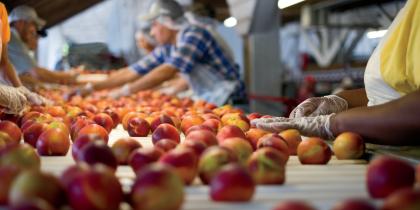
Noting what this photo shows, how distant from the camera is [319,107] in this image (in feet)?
8.94

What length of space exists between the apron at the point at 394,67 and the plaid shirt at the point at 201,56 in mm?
3676

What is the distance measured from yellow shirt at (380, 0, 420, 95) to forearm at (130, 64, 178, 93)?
3.93 metres

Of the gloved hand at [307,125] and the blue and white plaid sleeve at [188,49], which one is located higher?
the gloved hand at [307,125]

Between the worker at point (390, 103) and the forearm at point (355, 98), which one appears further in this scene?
the forearm at point (355, 98)

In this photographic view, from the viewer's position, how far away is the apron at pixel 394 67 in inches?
84.6

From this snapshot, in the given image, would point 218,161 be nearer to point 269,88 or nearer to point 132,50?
point 269,88

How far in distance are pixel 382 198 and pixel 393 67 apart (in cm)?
108

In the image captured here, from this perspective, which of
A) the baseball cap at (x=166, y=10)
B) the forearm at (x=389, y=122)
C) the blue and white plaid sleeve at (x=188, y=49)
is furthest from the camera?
the baseball cap at (x=166, y=10)

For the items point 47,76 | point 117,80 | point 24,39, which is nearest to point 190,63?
point 117,80

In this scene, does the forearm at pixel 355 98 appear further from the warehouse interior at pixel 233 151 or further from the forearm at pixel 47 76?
the forearm at pixel 47 76

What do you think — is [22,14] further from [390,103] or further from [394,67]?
[390,103]

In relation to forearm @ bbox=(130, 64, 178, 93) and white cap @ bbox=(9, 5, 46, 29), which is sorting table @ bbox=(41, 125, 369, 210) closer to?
forearm @ bbox=(130, 64, 178, 93)

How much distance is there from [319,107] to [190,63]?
11.3ft

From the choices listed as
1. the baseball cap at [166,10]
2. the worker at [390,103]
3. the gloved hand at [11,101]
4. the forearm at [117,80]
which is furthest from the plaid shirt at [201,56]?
the worker at [390,103]
